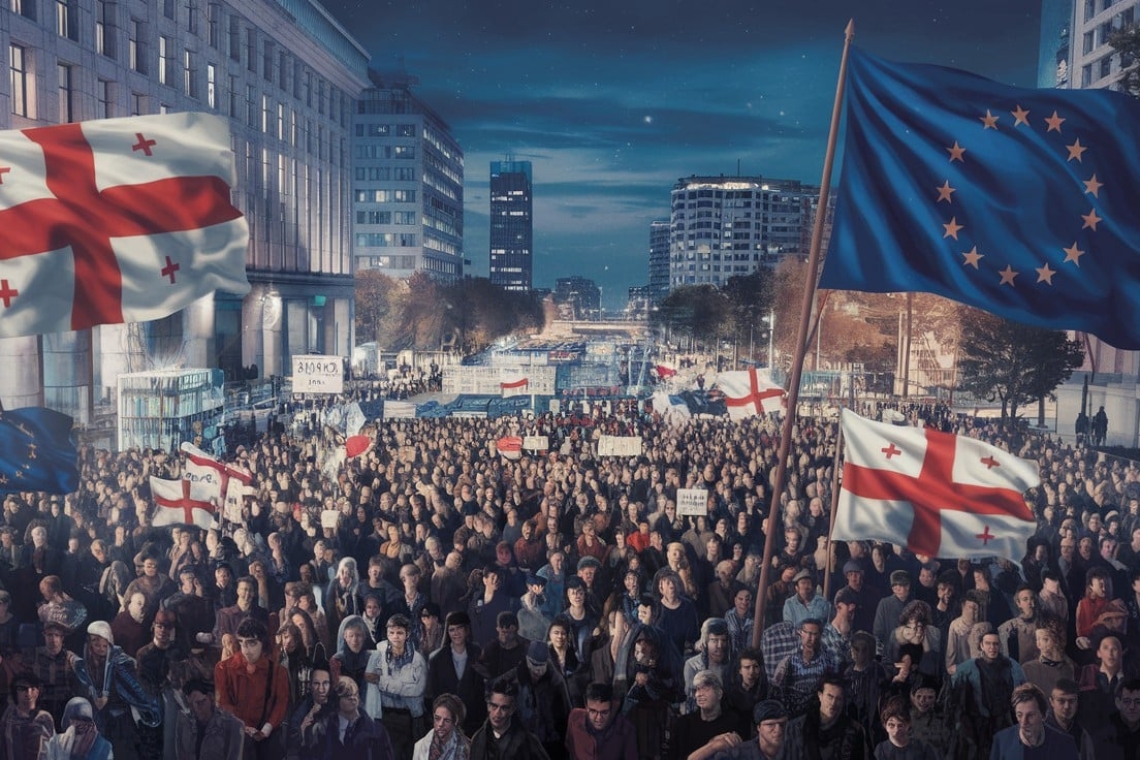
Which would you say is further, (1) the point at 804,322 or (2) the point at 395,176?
(2) the point at 395,176

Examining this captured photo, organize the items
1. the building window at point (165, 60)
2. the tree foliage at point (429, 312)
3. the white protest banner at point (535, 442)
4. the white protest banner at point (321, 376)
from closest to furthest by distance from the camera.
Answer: the white protest banner at point (535, 442) → the white protest banner at point (321, 376) → the building window at point (165, 60) → the tree foliage at point (429, 312)

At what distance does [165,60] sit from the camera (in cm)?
3525

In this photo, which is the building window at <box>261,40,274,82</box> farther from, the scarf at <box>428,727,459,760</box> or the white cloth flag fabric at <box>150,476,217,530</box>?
the scarf at <box>428,727,459,760</box>

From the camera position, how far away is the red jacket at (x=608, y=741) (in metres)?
6.64

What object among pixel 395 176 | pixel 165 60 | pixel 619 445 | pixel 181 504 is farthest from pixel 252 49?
pixel 395 176

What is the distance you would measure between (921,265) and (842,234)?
1.80 feet

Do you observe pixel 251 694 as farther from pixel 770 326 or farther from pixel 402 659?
pixel 770 326

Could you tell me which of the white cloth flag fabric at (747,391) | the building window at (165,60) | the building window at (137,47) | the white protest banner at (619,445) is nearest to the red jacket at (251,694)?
the white cloth flag fabric at (747,391)

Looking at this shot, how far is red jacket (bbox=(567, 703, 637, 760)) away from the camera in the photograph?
6641 millimetres

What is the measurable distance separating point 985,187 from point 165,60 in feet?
110

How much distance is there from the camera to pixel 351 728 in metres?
7.03

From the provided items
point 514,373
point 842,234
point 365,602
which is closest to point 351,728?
point 365,602

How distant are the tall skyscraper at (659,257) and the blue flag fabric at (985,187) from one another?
554 ft

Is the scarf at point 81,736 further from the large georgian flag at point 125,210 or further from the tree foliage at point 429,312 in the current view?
the tree foliage at point 429,312
